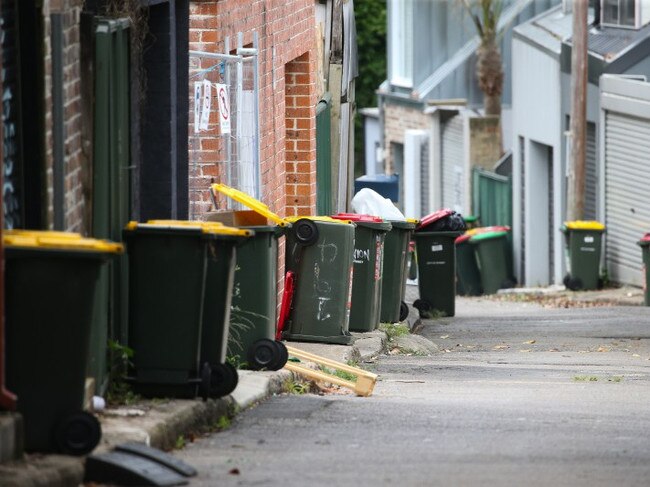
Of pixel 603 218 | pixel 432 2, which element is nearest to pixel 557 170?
pixel 603 218

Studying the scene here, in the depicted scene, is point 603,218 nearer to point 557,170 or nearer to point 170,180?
point 557,170

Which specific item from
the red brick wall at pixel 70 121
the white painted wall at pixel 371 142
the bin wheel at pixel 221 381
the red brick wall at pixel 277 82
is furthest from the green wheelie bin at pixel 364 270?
the white painted wall at pixel 371 142

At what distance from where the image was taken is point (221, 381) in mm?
7676

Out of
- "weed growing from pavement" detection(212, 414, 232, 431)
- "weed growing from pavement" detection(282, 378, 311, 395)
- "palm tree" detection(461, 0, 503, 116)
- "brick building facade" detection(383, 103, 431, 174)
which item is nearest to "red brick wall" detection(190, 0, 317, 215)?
"weed growing from pavement" detection(282, 378, 311, 395)

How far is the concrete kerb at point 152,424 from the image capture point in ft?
19.1

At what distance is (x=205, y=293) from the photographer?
7695mm

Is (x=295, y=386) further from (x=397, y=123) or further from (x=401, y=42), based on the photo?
(x=397, y=123)

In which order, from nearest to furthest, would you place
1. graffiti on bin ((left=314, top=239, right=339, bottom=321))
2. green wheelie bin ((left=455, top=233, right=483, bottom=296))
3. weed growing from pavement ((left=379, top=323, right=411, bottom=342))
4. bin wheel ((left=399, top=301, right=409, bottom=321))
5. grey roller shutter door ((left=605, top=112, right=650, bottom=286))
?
1. graffiti on bin ((left=314, top=239, right=339, bottom=321))
2. weed growing from pavement ((left=379, top=323, right=411, bottom=342))
3. bin wheel ((left=399, top=301, right=409, bottom=321))
4. grey roller shutter door ((left=605, top=112, right=650, bottom=286))
5. green wheelie bin ((left=455, top=233, right=483, bottom=296))

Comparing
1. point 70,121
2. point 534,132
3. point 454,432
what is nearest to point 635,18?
point 534,132

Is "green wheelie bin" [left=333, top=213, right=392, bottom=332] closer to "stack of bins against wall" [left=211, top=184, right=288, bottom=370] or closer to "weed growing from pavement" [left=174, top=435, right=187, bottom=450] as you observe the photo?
"stack of bins against wall" [left=211, top=184, right=288, bottom=370]

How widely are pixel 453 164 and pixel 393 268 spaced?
18.0 m

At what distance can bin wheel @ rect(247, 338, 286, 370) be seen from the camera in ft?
30.4

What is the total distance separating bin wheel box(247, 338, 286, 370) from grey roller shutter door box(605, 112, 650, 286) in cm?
1365

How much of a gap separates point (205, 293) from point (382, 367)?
3.96 metres
